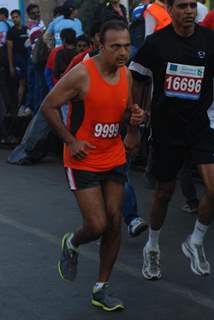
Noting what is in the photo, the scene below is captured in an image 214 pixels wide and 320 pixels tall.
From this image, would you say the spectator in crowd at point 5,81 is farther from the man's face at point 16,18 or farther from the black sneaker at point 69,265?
the black sneaker at point 69,265

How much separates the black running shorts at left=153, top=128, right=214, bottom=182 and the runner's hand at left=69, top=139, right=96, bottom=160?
2.52ft

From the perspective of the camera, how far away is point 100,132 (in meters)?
5.12

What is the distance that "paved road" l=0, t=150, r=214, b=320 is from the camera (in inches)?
205

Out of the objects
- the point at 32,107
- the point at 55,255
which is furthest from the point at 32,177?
the point at 55,255

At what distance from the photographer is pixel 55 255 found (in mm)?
6508

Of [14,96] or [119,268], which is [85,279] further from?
[14,96]

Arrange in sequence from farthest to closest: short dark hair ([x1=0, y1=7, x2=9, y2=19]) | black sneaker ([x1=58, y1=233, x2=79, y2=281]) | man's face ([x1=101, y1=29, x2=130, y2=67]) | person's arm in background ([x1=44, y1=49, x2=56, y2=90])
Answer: short dark hair ([x1=0, y1=7, x2=9, y2=19]), person's arm in background ([x1=44, y1=49, x2=56, y2=90]), black sneaker ([x1=58, y1=233, x2=79, y2=281]), man's face ([x1=101, y1=29, x2=130, y2=67])

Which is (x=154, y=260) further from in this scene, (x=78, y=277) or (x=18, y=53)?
(x=18, y=53)

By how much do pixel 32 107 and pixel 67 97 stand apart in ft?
25.8

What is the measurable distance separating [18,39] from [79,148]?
9247 mm

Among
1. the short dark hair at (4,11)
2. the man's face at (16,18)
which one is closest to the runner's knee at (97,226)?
the man's face at (16,18)

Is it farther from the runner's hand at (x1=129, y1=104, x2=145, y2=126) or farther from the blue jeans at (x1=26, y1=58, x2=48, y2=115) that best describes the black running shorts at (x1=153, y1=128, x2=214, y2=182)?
the blue jeans at (x1=26, y1=58, x2=48, y2=115)

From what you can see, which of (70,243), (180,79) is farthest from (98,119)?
(70,243)

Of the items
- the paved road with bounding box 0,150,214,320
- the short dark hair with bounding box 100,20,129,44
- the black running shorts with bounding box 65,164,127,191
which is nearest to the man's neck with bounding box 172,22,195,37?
the short dark hair with bounding box 100,20,129,44
